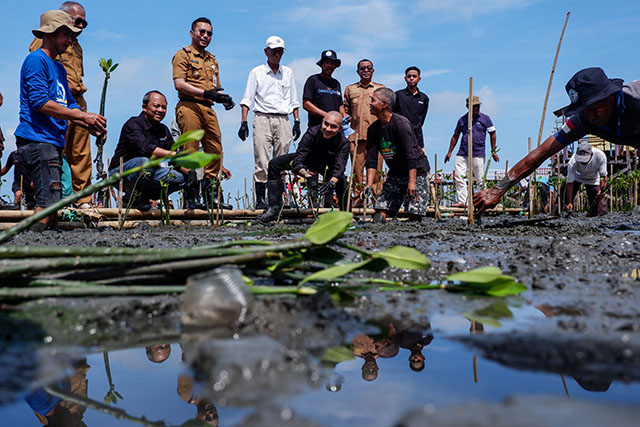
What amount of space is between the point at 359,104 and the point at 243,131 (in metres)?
1.79

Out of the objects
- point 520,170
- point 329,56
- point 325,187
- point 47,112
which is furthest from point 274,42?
point 520,170

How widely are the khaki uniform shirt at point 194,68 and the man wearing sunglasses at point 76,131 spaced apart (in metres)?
1.08

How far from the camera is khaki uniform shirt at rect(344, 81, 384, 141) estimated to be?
7.86 metres

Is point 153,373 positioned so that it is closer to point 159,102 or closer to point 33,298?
point 33,298

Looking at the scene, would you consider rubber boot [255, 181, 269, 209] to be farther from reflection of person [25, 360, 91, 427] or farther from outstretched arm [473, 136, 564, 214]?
reflection of person [25, 360, 91, 427]

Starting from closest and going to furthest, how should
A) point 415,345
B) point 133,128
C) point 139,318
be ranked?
1. point 415,345
2. point 139,318
3. point 133,128

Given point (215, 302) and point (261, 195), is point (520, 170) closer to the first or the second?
point (215, 302)

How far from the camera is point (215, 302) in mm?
1391

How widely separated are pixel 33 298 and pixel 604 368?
4.92ft

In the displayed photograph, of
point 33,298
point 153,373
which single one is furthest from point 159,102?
point 153,373

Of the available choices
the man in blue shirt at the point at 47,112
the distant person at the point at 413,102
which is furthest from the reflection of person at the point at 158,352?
the distant person at the point at 413,102

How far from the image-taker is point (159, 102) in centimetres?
662

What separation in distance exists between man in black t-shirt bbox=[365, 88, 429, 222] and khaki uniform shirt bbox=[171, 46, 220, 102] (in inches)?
82.9

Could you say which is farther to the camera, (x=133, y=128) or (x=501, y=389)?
(x=133, y=128)
